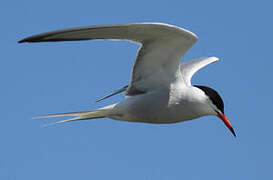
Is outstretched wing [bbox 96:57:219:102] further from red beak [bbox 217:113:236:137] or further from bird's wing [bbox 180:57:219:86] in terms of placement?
red beak [bbox 217:113:236:137]

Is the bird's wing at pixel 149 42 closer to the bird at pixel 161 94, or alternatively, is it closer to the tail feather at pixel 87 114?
the bird at pixel 161 94

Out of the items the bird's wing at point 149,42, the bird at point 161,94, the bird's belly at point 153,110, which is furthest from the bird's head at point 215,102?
the bird's wing at point 149,42

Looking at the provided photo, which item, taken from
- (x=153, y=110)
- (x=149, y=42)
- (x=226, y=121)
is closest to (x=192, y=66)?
(x=226, y=121)

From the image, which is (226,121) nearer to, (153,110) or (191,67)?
(153,110)

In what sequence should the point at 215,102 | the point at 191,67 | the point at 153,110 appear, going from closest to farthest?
the point at 153,110 → the point at 215,102 → the point at 191,67

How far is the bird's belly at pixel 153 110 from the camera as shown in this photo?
5379mm

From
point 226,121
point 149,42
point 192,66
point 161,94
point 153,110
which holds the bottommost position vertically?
point 226,121

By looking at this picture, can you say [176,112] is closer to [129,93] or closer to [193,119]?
[193,119]

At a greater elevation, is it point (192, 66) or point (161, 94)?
point (192, 66)

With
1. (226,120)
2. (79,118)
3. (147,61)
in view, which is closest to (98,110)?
(79,118)

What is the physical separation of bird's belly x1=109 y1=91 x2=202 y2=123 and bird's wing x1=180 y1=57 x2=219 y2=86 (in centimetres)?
99

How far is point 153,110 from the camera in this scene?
540 centimetres

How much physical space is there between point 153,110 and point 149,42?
0.84 m

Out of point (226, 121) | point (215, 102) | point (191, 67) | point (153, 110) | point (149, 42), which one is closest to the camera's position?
point (149, 42)
